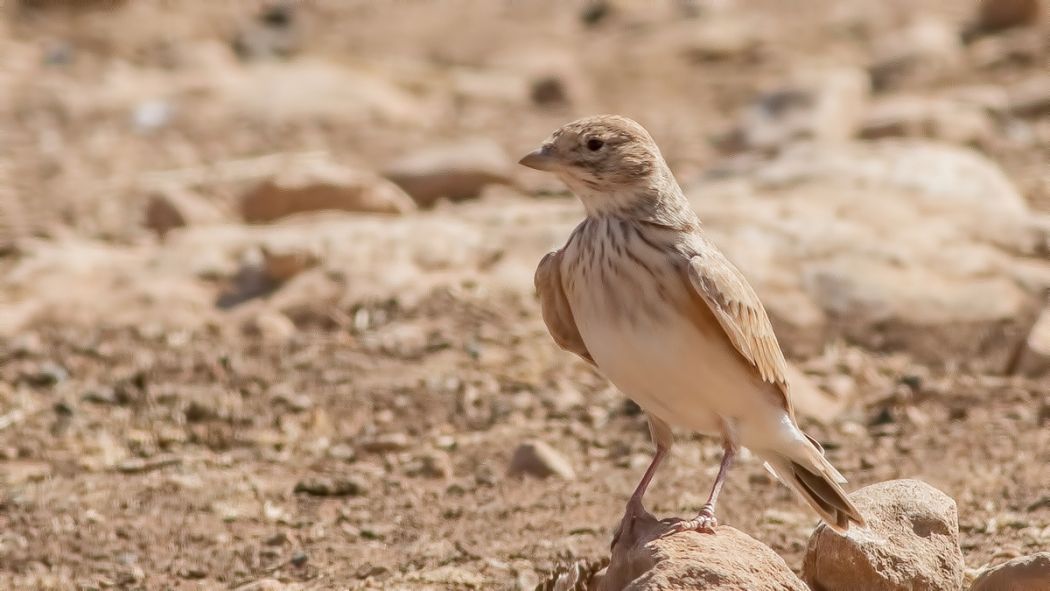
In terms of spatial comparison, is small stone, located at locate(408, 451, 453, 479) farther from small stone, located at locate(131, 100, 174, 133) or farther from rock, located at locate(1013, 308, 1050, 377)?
small stone, located at locate(131, 100, 174, 133)

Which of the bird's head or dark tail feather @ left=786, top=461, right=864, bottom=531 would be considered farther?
Answer: the bird's head

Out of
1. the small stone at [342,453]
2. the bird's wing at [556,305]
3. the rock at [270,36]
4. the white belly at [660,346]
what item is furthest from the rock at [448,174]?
the white belly at [660,346]

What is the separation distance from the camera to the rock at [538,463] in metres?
6.74

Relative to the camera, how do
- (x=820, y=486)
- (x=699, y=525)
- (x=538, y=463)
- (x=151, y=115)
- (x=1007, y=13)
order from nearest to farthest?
(x=699, y=525), (x=820, y=486), (x=538, y=463), (x=151, y=115), (x=1007, y=13)

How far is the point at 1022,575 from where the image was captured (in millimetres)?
4863

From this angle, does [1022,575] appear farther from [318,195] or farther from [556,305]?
[318,195]

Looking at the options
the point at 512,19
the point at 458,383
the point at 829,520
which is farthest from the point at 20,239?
the point at 512,19

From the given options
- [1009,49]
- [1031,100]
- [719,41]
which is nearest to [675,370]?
[1031,100]

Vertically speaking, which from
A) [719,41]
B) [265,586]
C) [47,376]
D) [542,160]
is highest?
[542,160]

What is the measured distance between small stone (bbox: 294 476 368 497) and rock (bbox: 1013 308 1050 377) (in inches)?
143

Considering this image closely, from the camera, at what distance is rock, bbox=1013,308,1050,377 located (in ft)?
25.7

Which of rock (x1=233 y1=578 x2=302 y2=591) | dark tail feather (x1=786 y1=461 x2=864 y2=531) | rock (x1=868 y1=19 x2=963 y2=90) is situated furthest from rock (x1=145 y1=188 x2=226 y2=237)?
rock (x1=868 y1=19 x2=963 y2=90)

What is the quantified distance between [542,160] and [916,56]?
1005 cm

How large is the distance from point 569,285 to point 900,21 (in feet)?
41.7
